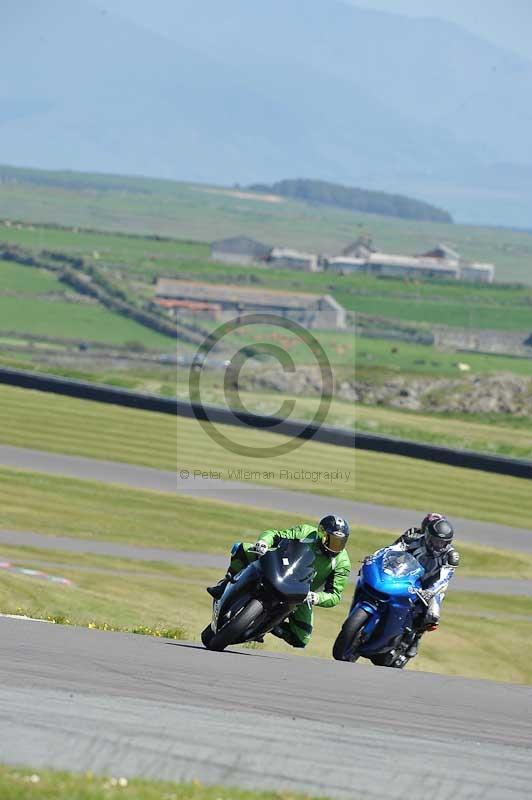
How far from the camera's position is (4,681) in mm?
9344

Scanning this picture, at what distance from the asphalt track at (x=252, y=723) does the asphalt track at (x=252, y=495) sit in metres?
25.4

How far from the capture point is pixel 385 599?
14945mm

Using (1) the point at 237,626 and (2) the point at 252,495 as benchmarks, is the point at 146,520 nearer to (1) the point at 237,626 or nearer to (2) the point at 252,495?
(2) the point at 252,495

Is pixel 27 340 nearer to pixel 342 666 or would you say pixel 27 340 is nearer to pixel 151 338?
pixel 151 338

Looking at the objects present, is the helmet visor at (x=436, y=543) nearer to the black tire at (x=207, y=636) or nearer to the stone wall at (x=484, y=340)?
the black tire at (x=207, y=636)

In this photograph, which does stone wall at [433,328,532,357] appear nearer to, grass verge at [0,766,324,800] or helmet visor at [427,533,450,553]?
helmet visor at [427,533,450,553]

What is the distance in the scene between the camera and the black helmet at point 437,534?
1583 cm

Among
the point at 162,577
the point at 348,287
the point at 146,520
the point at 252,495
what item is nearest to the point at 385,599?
the point at 162,577

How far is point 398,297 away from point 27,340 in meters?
78.2

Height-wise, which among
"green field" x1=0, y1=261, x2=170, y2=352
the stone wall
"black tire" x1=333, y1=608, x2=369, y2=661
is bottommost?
the stone wall

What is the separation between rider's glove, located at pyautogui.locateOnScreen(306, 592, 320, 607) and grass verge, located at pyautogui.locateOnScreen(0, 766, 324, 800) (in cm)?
612

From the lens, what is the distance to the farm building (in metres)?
137

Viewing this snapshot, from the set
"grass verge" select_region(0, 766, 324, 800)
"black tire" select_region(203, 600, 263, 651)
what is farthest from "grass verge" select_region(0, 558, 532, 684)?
"grass verge" select_region(0, 766, 324, 800)

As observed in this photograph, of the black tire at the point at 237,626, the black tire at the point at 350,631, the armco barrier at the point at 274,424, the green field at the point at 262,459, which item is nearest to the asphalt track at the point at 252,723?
the black tire at the point at 237,626
